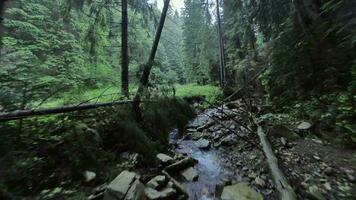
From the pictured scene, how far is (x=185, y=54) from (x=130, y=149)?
24.9 m

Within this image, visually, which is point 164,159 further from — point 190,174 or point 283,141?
point 283,141

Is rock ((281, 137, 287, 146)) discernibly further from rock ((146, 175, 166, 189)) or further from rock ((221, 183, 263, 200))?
rock ((146, 175, 166, 189))

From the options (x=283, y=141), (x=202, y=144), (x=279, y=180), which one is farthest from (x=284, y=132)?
(x=279, y=180)

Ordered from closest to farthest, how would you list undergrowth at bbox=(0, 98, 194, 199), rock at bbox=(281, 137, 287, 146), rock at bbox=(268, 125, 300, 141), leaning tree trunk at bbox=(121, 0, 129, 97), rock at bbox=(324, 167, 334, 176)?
undergrowth at bbox=(0, 98, 194, 199) → rock at bbox=(324, 167, 334, 176) → rock at bbox=(281, 137, 287, 146) → rock at bbox=(268, 125, 300, 141) → leaning tree trunk at bbox=(121, 0, 129, 97)

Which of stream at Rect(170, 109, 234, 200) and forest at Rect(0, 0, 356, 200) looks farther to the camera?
stream at Rect(170, 109, 234, 200)

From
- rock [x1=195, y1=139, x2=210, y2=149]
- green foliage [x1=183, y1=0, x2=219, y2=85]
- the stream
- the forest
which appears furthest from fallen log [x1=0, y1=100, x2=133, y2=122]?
green foliage [x1=183, y1=0, x2=219, y2=85]

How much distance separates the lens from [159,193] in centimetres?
327

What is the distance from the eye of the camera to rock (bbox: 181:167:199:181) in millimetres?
4213

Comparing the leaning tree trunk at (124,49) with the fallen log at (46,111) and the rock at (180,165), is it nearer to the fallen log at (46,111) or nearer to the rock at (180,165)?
the fallen log at (46,111)

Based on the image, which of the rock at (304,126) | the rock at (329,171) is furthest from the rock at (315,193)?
the rock at (304,126)

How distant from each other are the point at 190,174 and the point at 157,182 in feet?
3.33

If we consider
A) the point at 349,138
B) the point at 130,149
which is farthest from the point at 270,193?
the point at 130,149

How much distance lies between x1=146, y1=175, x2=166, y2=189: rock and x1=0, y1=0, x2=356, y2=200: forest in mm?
22

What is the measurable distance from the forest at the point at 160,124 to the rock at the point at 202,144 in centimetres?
6
